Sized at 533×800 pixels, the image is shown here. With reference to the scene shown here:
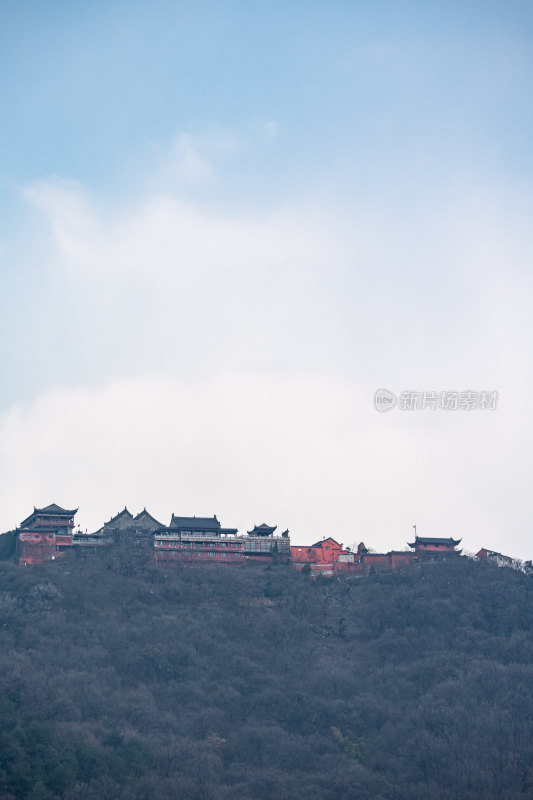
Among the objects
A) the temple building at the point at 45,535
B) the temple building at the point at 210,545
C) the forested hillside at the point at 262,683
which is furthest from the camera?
the temple building at the point at 210,545

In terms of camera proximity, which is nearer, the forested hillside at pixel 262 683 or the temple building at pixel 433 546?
the forested hillside at pixel 262 683

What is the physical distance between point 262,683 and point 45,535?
78.5ft

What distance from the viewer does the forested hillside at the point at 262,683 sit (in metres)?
58.2

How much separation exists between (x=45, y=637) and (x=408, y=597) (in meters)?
29.3

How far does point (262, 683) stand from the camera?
71.8 meters

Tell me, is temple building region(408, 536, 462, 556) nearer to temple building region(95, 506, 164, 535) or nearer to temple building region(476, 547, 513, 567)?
temple building region(476, 547, 513, 567)

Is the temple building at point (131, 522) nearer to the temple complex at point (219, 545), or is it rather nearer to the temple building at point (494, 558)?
the temple complex at point (219, 545)

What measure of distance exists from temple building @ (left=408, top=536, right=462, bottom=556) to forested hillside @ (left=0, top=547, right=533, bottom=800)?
2690mm

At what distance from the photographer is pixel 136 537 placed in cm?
8556

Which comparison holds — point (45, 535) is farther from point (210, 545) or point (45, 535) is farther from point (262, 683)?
point (262, 683)

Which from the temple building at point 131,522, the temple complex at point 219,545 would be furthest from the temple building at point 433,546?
the temple building at point 131,522

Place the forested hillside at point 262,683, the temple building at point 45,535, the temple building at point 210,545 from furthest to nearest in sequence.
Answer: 1. the temple building at point 210,545
2. the temple building at point 45,535
3. the forested hillside at point 262,683

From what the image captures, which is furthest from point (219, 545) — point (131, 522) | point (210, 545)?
point (131, 522)

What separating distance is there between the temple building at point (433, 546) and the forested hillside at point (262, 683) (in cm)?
269
